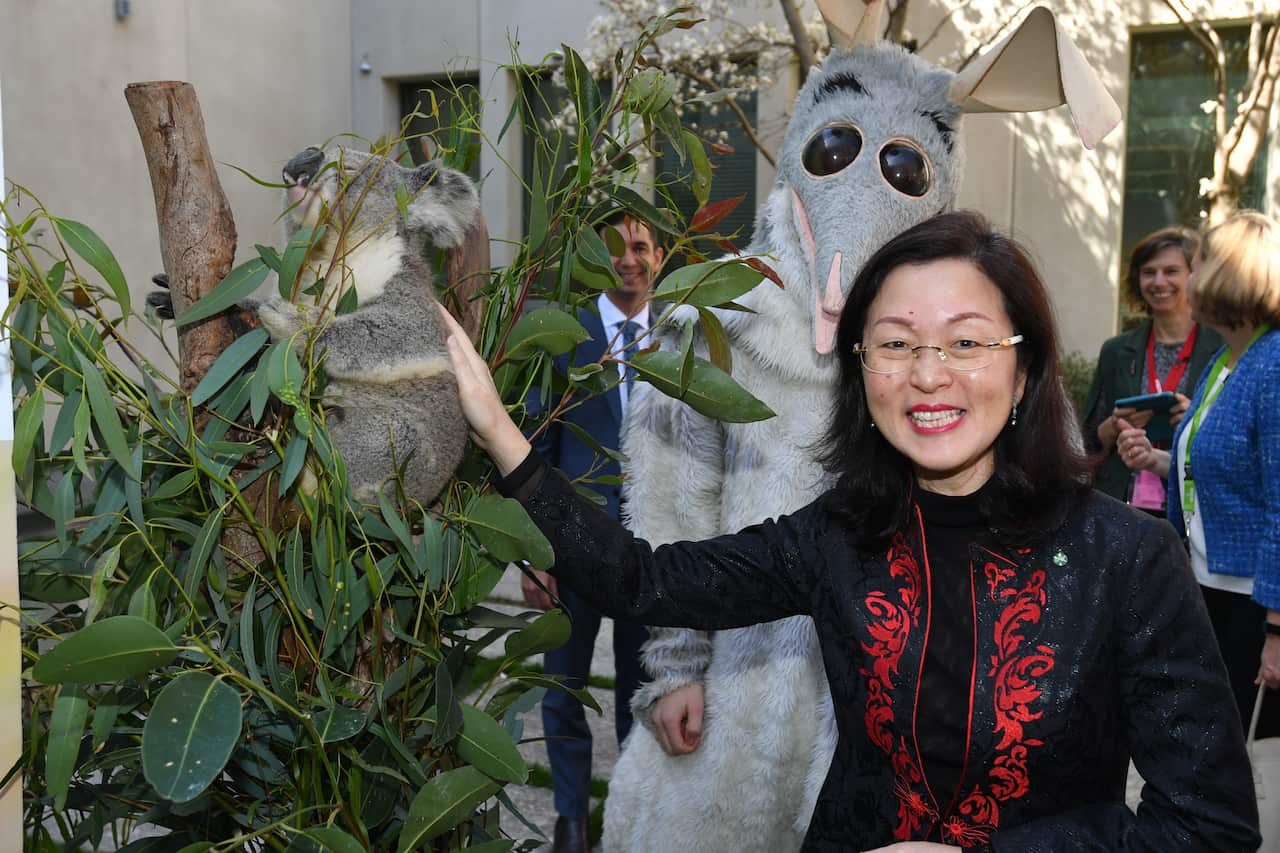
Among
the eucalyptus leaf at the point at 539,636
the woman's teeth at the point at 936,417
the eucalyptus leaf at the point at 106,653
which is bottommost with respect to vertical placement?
the eucalyptus leaf at the point at 539,636

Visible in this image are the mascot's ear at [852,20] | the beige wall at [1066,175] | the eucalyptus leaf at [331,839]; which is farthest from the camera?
the beige wall at [1066,175]

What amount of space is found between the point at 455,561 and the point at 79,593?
1.29 feet

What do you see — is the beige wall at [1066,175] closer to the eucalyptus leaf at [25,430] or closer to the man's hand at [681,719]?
the man's hand at [681,719]

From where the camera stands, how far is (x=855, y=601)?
1.37 m

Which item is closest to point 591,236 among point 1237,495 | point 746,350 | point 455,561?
point 455,561

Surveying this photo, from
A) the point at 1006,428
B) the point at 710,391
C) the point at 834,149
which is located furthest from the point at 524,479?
the point at 834,149

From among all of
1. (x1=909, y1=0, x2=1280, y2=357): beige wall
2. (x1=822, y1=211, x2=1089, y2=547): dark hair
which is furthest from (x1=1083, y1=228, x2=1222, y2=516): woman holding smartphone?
(x1=909, y1=0, x2=1280, y2=357): beige wall

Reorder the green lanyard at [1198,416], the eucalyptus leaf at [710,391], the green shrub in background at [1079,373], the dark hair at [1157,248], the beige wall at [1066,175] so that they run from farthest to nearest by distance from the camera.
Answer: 1. the beige wall at [1066,175]
2. the green shrub in background at [1079,373]
3. the dark hair at [1157,248]
4. the green lanyard at [1198,416]
5. the eucalyptus leaf at [710,391]

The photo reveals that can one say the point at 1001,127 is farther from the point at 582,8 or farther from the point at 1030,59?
the point at 1030,59

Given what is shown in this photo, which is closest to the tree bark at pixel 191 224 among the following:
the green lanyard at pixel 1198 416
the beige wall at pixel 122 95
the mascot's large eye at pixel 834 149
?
the mascot's large eye at pixel 834 149

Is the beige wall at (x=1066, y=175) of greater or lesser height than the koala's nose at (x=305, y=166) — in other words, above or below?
above

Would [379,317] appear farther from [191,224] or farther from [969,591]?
[969,591]

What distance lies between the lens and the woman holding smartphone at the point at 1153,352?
12.4 feet

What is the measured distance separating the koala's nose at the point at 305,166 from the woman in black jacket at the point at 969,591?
0.25 metres
